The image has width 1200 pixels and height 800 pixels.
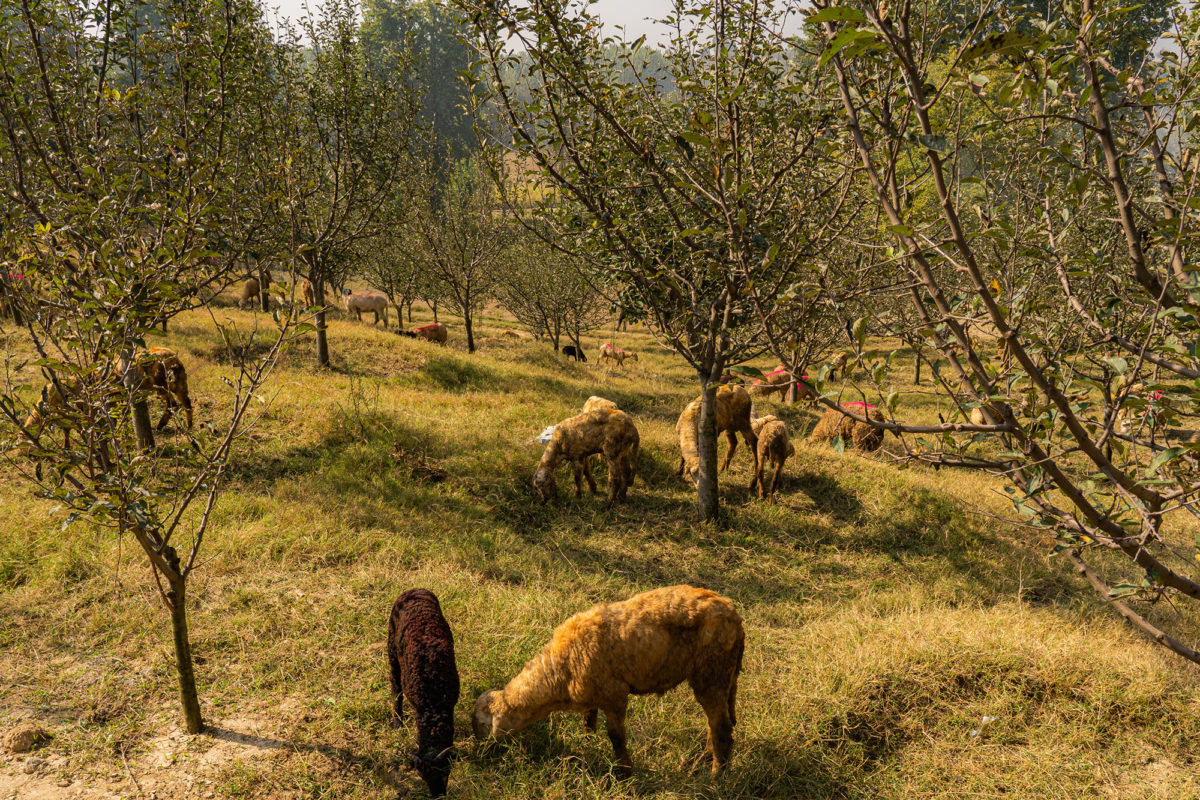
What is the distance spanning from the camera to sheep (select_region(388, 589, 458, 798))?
4410mm

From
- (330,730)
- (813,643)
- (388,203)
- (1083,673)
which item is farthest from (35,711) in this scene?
(388,203)

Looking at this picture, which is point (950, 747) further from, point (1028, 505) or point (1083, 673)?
point (1028, 505)

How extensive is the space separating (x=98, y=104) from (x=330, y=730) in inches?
285

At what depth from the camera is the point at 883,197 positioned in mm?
2354

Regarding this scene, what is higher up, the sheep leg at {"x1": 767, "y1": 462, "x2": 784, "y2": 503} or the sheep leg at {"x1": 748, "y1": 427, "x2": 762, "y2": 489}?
the sheep leg at {"x1": 748, "y1": 427, "x2": 762, "y2": 489}

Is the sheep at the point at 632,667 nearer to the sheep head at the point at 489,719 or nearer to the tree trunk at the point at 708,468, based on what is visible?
the sheep head at the point at 489,719

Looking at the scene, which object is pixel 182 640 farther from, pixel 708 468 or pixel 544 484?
pixel 708 468

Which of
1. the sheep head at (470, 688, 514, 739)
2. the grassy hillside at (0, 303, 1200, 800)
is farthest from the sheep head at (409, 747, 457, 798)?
the sheep head at (470, 688, 514, 739)

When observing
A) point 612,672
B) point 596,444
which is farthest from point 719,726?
point 596,444

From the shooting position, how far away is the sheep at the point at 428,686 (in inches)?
174

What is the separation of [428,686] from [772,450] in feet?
24.7

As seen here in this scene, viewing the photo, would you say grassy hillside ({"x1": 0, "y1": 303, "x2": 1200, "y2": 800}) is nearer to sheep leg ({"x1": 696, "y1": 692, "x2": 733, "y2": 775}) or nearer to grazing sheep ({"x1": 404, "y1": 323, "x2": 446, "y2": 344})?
sheep leg ({"x1": 696, "y1": 692, "x2": 733, "y2": 775})

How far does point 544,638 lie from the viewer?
6.04 meters

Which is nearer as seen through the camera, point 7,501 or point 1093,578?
point 1093,578
